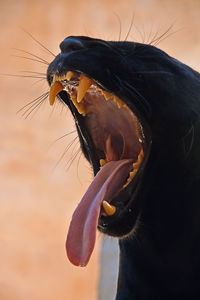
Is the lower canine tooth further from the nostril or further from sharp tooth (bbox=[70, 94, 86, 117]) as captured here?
the nostril

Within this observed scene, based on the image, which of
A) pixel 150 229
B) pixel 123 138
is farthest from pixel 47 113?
pixel 150 229

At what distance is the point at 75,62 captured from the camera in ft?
3.09

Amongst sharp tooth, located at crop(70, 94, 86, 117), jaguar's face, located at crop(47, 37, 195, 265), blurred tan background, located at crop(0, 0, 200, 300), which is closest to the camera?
jaguar's face, located at crop(47, 37, 195, 265)

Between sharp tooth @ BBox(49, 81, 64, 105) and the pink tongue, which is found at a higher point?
sharp tooth @ BBox(49, 81, 64, 105)

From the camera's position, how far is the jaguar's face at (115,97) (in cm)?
95

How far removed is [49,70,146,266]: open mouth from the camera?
994 mm

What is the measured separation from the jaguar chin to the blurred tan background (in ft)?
5.34

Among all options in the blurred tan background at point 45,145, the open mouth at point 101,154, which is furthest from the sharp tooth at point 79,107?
the blurred tan background at point 45,145

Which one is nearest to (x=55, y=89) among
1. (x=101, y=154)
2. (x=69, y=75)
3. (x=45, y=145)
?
(x=69, y=75)

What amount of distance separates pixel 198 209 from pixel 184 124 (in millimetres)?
150

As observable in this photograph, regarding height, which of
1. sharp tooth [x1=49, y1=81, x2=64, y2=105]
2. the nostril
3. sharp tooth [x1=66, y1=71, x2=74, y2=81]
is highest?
the nostril

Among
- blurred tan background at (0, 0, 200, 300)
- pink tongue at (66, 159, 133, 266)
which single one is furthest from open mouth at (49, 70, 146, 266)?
blurred tan background at (0, 0, 200, 300)

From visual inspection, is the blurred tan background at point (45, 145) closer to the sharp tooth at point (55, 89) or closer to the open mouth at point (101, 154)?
the open mouth at point (101, 154)

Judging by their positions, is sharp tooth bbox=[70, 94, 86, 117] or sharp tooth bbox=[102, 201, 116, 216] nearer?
sharp tooth bbox=[102, 201, 116, 216]
